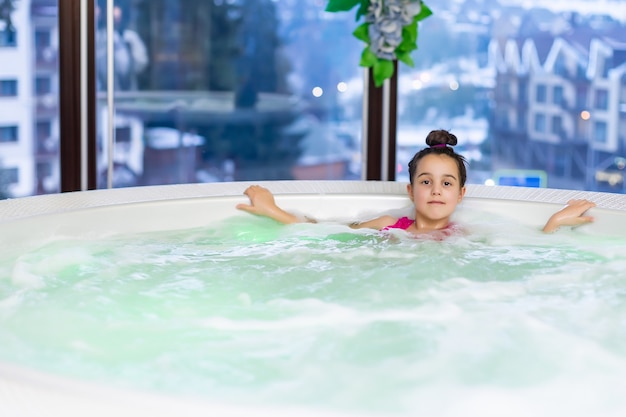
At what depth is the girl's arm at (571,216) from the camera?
2.21 m

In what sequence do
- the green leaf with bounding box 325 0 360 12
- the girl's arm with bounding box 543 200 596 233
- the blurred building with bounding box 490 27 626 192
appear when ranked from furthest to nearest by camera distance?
the blurred building with bounding box 490 27 626 192 < the green leaf with bounding box 325 0 360 12 < the girl's arm with bounding box 543 200 596 233

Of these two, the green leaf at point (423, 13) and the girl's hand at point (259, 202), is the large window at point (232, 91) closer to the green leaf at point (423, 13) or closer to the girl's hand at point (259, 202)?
the green leaf at point (423, 13)

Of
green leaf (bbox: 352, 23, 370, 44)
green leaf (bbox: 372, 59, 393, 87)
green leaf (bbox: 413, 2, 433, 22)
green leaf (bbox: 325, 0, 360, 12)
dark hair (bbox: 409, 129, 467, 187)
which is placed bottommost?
dark hair (bbox: 409, 129, 467, 187)

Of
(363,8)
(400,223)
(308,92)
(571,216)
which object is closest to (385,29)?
(363,8)

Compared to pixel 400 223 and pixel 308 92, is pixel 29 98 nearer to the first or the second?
pixel 308 92

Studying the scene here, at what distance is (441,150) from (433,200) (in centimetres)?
14

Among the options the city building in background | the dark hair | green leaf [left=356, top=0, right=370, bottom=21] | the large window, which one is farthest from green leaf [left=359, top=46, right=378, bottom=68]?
the dark hair

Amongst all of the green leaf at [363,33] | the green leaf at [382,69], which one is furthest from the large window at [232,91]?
the green leaf at [363,33]

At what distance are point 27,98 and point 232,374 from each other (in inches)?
122

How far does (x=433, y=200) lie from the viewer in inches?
88.6

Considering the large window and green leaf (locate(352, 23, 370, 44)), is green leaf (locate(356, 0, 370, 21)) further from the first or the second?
the large window

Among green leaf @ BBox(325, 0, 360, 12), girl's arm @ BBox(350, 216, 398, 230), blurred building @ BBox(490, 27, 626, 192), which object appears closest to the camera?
girl's arm @ BBox(350, 216, 398, 230)

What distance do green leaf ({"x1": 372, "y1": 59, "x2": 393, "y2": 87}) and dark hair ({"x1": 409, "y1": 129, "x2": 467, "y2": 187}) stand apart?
122 centimetres

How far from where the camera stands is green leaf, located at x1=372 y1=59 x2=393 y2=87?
3.52m
